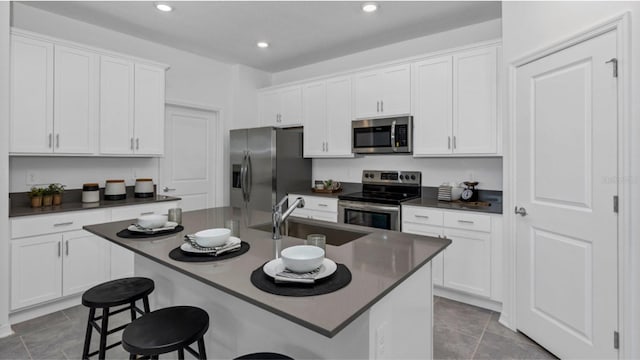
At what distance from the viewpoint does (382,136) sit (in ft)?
11.8

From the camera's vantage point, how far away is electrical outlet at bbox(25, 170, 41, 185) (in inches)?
119

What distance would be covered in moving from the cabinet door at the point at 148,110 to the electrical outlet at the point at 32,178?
86 cm

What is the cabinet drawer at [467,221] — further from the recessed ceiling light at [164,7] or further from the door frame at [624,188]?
the recessed ceiling light at [164,7]

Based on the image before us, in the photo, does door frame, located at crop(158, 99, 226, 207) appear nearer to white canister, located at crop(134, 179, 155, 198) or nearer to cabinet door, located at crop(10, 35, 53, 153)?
white canister, located at crop(134, 179, 155, 198)

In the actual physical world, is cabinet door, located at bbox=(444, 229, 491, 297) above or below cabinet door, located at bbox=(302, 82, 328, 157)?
below

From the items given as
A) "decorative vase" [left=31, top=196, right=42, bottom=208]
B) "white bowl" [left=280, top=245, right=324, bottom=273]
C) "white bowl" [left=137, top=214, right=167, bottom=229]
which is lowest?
"white bowl" [left=280, top=245, right=324, bottom=273]

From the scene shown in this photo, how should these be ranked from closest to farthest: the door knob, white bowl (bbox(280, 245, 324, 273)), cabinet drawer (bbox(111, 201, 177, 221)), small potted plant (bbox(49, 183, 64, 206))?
white bowl (bbox(280, 245, 324, 273))
the door knob
small potted plant (bbox(49, 183, 64, 206))
cabinet drawer (bbox(111, 201, 177, 221))

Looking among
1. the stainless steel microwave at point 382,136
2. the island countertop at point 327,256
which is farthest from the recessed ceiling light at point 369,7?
the island countertop at point 327,256

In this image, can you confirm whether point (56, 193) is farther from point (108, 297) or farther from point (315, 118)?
point (315, 118)

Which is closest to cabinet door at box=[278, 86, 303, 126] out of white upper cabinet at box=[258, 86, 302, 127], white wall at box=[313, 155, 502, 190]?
white upper cabinet at box=[258, 86, 302, 127]

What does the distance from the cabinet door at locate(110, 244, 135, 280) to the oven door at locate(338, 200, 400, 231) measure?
7.30 feet

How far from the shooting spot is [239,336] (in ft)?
5.01

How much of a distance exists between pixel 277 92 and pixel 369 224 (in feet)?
7.83

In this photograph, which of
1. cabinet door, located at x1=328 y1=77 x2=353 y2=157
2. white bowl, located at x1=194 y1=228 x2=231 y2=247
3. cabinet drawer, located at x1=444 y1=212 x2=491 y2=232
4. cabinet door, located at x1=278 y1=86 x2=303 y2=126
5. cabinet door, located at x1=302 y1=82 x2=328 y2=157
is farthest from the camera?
cabinet door, located at x1=278 y1=86 x2=303 y2=126
